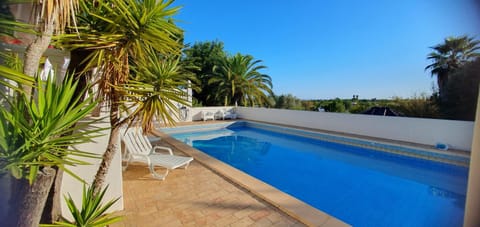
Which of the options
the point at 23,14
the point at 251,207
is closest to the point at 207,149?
the point at 251,207

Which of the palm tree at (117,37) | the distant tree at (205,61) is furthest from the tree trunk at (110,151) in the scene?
the distant tree at (205,61)

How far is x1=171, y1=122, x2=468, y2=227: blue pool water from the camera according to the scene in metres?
4.00

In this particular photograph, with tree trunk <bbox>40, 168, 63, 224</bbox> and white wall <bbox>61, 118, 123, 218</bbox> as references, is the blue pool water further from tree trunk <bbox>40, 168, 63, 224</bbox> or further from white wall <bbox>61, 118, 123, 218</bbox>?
tree trunk <bbox>40, 168, 63, 224</bbox>

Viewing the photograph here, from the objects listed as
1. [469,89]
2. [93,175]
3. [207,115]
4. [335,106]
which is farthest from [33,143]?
[335,106]

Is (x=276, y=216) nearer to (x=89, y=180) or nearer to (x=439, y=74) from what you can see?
(x=89, y=180)

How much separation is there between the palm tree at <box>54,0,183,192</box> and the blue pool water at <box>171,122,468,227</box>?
13.6 feet

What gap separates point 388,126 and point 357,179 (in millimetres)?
4584

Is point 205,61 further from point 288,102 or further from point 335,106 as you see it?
point 335,106

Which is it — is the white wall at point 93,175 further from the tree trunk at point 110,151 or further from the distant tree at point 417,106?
the distant tree at point 417,106

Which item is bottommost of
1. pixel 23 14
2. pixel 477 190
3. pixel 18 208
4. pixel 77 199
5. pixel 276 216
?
pixel 276 216

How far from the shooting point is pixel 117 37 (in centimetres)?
Answer: 211

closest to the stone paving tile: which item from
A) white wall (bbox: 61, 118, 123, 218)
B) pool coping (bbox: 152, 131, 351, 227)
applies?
pool coping (bbox: 152, 131, 351, 227)

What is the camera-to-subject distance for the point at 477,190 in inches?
68.7

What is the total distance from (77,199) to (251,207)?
240cm
